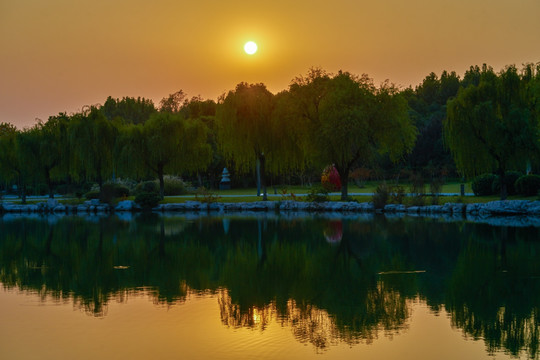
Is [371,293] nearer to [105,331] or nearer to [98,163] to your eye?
[105,331]

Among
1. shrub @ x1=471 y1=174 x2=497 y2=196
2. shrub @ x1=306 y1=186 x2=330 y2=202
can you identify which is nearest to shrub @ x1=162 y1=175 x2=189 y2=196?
shrub @ x1=306 y1=186 x2=330 y2=202

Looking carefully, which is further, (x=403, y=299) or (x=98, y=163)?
(x=98, y=163)

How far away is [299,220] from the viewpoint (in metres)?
29.9

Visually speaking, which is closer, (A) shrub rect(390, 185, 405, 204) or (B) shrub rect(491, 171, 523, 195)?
(A) shrub rect(390, 185, 405, 204)

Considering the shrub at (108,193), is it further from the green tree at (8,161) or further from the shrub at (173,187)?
the green tree at (8,161)

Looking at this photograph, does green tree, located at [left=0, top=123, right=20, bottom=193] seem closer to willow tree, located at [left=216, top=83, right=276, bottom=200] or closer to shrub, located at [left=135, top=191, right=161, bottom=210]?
shrub, located at [left=135, top=191, right=161, bottom=210]

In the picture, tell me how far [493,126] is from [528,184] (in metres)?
4.55

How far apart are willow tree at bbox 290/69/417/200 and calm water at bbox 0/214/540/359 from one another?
517 inches

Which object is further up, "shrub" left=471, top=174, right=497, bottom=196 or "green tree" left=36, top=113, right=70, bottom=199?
"green tree" left=36, top=113, right=70, bottom=199

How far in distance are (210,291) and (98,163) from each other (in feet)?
104

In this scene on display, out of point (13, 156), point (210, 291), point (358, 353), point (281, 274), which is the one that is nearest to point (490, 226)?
point (281, 274)

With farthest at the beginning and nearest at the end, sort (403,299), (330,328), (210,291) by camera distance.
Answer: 1. (210,291)
2. (403,299)
3. (330,328)

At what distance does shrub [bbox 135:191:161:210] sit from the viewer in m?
40.1

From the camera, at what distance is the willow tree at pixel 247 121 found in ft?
125
